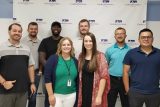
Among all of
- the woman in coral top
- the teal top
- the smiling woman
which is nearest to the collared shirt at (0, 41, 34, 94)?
the teal top

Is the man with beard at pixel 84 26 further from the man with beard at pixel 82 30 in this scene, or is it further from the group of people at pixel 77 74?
the group of people at pixel 77 74

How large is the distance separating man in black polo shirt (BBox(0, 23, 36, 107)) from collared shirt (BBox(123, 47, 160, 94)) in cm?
142

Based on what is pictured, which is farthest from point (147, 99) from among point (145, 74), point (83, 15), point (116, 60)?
point (83, 15)

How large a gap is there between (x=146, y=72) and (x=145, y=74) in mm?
28

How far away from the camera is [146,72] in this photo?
3.45 meters

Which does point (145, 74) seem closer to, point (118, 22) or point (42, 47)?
point (118, 22)

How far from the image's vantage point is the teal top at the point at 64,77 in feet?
10.8

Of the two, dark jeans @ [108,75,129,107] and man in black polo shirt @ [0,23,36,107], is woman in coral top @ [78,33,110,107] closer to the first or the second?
man in black polo shirt @ [0,23,36,107]

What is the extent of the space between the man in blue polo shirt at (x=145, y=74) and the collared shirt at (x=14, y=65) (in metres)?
1.39

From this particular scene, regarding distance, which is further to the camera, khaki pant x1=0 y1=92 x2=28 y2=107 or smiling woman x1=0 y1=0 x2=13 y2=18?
smiling woman x1=0 y1=0 x2=13 y2=18

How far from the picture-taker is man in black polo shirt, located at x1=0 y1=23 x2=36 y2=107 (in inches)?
135

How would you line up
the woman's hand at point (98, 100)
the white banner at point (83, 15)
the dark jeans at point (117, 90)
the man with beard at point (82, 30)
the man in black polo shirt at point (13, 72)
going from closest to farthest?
the woman's hand at point (98, 100)
the man in black polo shirt at point (13, 72)
the dark jeans at point (117, 90)
the man with beard at point (82, 30)
the white banner at point (83, 15)

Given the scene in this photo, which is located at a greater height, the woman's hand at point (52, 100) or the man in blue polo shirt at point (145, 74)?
the man in blue polo shirt at point (145, 74)

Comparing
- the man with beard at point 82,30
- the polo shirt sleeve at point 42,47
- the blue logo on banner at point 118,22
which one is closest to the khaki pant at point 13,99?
the polo shirt sleeve at point 42,47
